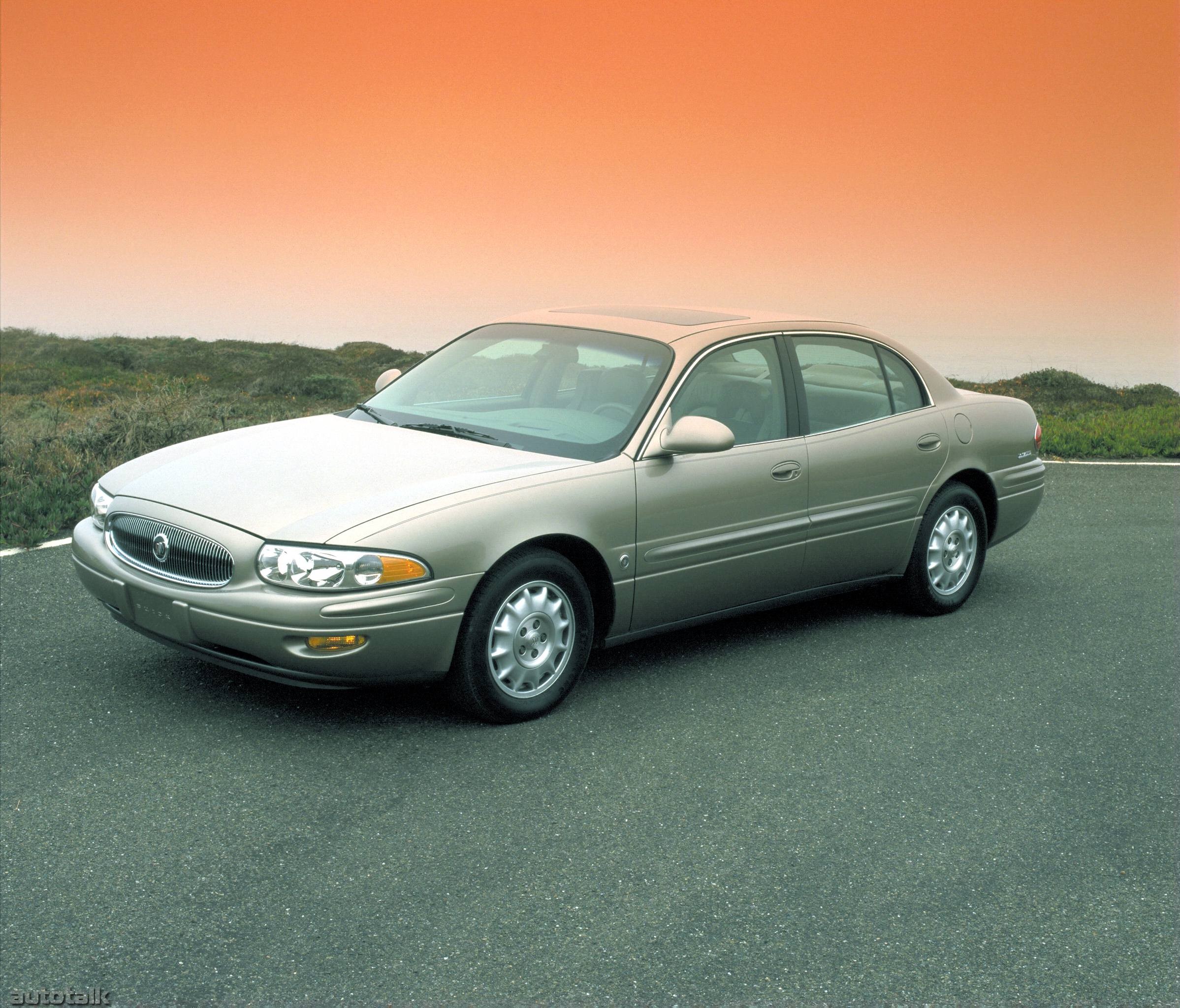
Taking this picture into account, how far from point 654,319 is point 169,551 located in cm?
258

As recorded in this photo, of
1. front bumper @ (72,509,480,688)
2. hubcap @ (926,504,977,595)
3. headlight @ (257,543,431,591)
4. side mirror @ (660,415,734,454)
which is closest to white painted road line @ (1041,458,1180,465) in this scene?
hubcap @ (926,504,977,595)

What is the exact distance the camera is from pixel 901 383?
695 centimetres

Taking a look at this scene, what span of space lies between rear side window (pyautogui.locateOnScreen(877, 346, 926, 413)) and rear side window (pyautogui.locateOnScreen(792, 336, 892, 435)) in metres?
0.06

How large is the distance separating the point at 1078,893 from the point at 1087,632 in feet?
10.3

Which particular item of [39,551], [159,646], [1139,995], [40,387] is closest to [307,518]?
[159,646]

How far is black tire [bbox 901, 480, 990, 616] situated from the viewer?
6855mm

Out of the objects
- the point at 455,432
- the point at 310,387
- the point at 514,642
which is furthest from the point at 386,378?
the point at 310,387

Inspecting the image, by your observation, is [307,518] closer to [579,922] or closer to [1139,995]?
[579,922]

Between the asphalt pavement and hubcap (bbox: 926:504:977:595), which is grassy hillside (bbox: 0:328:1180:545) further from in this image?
hubcap (bbox: 926:504:977:595)

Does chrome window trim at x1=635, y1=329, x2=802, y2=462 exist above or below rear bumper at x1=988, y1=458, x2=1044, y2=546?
above

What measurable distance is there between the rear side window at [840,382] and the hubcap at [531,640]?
70.9 inches

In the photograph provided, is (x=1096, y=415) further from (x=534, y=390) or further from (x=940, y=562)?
(x=534, y=390)

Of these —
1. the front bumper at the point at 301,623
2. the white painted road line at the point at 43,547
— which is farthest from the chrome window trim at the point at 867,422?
the white painted road line at the point at 43,547

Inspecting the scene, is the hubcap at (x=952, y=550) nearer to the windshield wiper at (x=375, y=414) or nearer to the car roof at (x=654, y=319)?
the car roof at (x=654, y=319)
